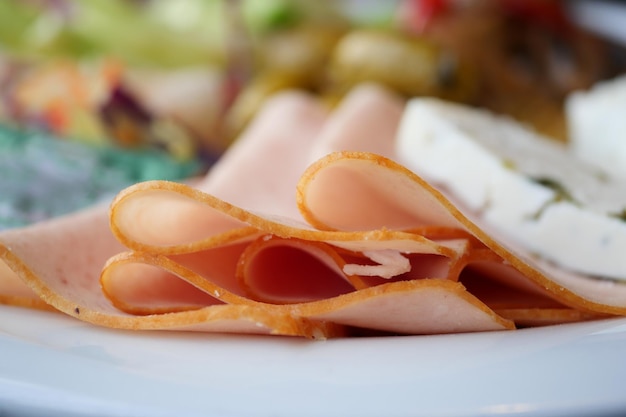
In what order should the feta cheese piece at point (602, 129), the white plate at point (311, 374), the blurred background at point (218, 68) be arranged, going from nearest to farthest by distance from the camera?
the white plate at point (311, 374) → the feta cheese piece at point (602, 129) → the blurred background at point (218, 68)

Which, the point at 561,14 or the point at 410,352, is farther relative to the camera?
the point at 561,14

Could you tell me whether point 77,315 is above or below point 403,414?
above

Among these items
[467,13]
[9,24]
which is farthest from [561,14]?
[9,24]

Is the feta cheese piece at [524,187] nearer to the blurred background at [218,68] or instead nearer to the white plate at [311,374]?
the white plate at [311,374]

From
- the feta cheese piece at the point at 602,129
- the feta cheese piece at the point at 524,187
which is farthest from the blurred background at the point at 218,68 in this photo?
the feta cheese piece at the point at 524,187

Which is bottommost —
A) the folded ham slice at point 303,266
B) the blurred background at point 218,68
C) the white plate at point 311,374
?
the white plate at point 311,374

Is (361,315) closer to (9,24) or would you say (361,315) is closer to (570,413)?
(570,413)

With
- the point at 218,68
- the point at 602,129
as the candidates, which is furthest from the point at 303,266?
the point at 218,68

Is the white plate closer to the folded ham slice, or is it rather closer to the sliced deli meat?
the folded ham slice
